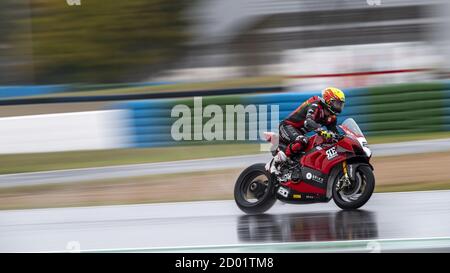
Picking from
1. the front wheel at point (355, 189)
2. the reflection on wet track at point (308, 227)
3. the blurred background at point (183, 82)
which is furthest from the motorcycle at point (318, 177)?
the blurred background at point (183, 82)

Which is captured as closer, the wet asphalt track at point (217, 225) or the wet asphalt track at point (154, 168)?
the wet asphalt track at point (217, 225)

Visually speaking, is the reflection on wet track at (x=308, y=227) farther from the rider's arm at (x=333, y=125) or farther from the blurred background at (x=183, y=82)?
the blurred background at (x=183, y=82)

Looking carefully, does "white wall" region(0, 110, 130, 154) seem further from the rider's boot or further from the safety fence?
the rider's boot

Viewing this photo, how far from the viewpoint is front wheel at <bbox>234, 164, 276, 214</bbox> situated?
689cm

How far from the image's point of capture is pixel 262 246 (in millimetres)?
5711

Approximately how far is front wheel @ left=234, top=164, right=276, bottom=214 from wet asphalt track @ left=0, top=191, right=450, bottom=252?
104 millimetres

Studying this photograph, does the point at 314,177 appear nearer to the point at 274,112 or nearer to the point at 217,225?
the point at 217,225

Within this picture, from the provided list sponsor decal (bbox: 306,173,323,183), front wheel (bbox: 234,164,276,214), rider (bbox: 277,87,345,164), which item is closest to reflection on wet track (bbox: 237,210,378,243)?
front wheel (bbox: 234,164,276,214)

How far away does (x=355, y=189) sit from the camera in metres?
6.69

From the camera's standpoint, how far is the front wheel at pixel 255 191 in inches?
271

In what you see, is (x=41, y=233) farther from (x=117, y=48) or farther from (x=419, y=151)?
(x=419, y=151)

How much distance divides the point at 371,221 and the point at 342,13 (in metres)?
3.38
